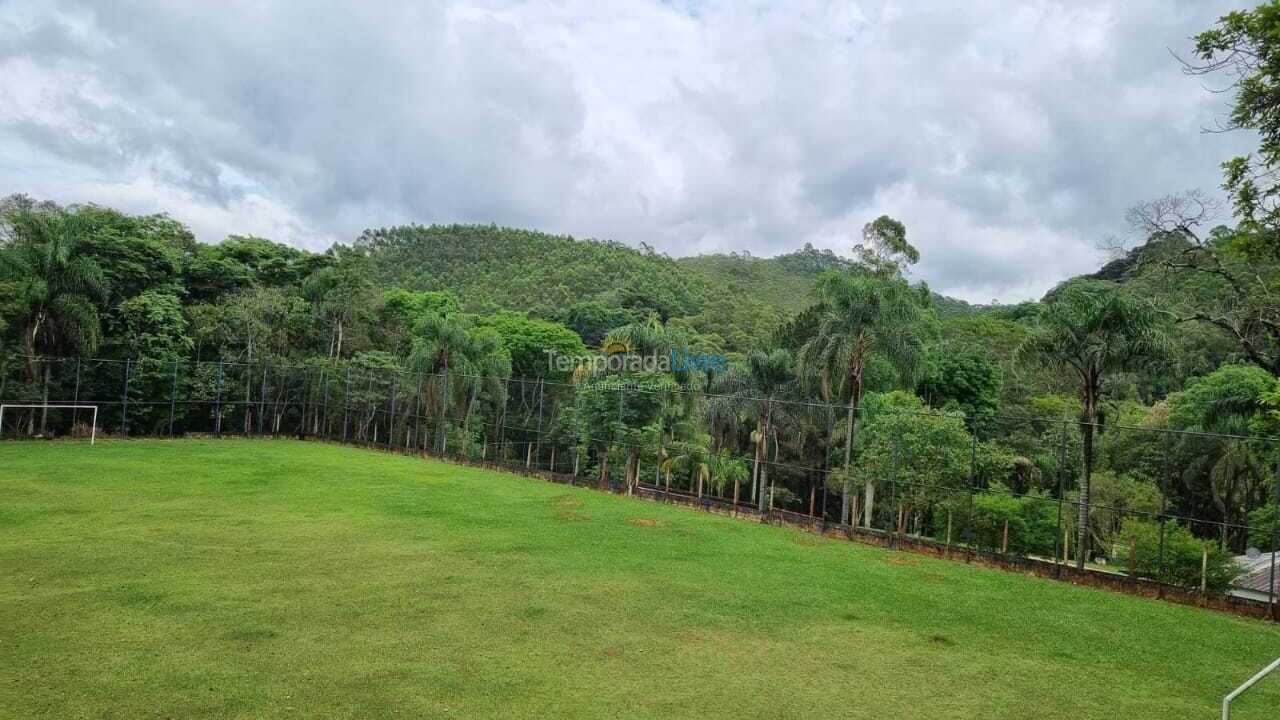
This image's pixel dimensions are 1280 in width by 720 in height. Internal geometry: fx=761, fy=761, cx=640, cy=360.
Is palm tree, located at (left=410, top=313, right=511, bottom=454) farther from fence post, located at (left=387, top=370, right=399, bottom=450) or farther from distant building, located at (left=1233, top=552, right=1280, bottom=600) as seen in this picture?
distant building, located at (left=1233, top=552, right=1280, bottom=600)

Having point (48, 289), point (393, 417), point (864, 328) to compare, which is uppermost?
point (864, 328)

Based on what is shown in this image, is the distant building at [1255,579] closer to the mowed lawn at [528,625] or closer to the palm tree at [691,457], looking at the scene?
the mowed lawn at [528,625]

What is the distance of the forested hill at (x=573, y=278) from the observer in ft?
187

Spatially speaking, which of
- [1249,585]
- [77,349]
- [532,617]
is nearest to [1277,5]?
[1249,585]

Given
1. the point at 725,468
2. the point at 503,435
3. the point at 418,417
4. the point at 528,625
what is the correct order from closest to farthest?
1. the point at 528,625
2. the point at 503,435
3. the point at 725,468
4. the point at 418,417

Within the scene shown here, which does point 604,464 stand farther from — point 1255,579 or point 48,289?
point 48,289

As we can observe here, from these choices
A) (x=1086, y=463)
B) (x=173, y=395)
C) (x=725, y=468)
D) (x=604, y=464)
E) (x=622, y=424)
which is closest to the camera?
(x=1086, y=463)

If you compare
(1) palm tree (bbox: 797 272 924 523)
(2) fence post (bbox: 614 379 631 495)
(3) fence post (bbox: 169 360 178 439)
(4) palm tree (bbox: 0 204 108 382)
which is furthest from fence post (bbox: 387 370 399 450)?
(1) palm tree (bbox: 797 272 924 523)

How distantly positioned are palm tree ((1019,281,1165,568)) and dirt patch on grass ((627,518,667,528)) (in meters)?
7.52

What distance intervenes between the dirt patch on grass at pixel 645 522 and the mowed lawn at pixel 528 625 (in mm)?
362

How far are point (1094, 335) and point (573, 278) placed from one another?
174ft

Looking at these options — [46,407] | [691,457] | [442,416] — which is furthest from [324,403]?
[691,457]

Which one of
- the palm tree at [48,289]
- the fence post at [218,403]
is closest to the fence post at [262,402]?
the fence post at [218,403]

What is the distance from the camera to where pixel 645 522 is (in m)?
14.5
